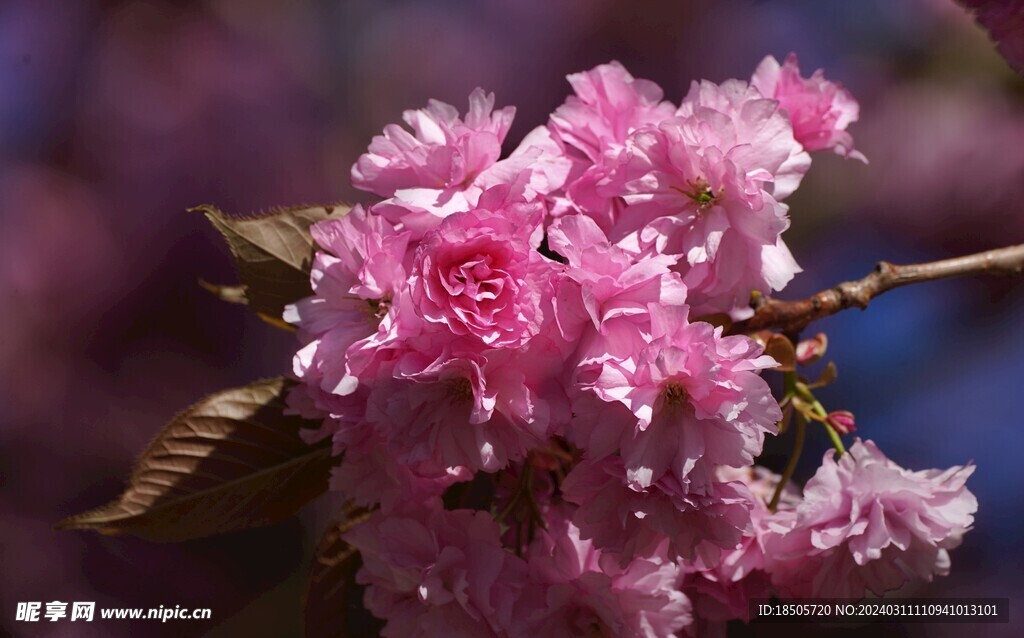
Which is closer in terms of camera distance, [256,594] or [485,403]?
[485,403]

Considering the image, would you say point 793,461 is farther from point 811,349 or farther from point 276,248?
point 276,248

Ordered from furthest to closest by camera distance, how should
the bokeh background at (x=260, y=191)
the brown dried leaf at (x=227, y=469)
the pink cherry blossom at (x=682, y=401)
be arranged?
the bokeh background at (x=260, y=191) → the brown dried leaf at (x=227, y=469) → the pink cherry blossom at (x=682, y=401)

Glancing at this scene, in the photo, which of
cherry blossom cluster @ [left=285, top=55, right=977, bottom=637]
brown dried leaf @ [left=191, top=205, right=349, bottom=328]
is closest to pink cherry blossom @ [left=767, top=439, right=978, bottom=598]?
cherry blossom cluster @ [left=285, top=55, right=977, bottom=637]

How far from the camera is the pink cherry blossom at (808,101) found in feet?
1.06

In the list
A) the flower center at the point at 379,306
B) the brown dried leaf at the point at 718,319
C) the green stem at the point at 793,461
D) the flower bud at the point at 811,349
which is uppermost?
the flower bud at the point at 811,349

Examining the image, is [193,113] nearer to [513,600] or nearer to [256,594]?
[256,594]

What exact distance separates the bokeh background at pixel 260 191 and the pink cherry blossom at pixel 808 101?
1.19 feet

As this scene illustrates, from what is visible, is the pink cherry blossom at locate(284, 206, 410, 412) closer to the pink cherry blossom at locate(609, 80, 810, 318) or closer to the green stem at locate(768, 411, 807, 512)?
the pink cherry blossom at locate(609, 80, 810, 318)

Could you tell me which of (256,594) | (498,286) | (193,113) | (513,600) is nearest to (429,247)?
(498,286)

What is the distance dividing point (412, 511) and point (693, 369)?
0.13 metres

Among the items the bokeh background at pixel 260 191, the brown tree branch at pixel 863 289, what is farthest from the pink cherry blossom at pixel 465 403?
the bokeh background at pixel 260 191

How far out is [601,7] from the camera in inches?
33.0

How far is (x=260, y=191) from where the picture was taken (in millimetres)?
→ 774

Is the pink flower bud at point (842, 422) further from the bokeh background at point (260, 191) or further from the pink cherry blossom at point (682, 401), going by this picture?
the bokeh background at point (260, 191)
